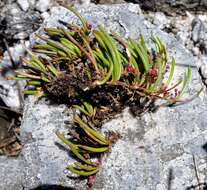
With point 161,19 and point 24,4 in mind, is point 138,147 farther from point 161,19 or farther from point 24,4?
point 24,4

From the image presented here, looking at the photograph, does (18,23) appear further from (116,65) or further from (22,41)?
(116,65)

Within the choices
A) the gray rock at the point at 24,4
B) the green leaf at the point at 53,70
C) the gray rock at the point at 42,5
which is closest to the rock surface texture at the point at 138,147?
the green leaf at the point at 53,70

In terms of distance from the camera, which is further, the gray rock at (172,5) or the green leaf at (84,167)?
the gray rock at (172,5)

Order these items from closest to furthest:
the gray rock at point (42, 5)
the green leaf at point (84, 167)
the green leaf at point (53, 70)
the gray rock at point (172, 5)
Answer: the green leaf at point (84, 167) < the green leaf at point (53, 70) < the gray rock at point (172, 5) < the gray rock at point (42, 5)

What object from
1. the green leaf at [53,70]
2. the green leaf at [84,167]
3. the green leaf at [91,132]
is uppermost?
the green leaf at [53,70]

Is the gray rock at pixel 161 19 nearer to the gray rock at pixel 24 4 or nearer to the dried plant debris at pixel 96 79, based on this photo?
the dried plant debris at pixel 96 79

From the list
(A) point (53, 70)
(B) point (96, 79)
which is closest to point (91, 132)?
(B) point (96, 79)

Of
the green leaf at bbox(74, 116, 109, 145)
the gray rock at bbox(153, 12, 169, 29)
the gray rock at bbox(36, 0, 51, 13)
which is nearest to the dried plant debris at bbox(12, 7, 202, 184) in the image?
the green leaf at bbox(74, 116, 109, 145)

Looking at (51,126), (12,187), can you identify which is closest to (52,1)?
(51,126)
